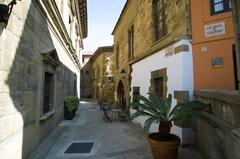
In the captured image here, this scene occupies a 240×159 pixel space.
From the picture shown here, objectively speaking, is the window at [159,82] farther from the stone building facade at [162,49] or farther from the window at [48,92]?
the window at [48,92]

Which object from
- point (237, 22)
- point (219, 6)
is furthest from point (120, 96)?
point (237, 22)

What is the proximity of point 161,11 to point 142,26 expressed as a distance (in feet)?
5.89

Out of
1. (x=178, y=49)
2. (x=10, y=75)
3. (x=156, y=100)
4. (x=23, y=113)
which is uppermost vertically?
(x=178, y=49)

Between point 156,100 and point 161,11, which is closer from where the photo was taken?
point 156,100

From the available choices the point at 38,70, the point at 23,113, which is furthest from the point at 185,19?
the point at 23,113

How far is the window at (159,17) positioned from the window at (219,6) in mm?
1664

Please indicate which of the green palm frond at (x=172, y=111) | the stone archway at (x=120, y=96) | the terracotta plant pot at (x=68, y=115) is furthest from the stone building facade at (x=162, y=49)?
the terracotta plant pot at (x=68, y=115)

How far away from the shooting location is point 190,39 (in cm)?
480

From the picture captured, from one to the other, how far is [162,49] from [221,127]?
10.9 feet

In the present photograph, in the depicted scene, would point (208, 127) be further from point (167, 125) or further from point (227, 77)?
point (227, 77)

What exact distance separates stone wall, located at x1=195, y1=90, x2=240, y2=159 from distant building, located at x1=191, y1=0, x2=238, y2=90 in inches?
32.0

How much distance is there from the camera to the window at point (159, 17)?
6305mm

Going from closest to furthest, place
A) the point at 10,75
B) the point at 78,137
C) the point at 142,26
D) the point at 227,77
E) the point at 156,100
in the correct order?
the point at 10,75, the point at 156,100, the point at 227,77, the point at 78,137, the point at 142,26

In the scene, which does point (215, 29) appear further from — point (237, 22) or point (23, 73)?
point (23, 73)
